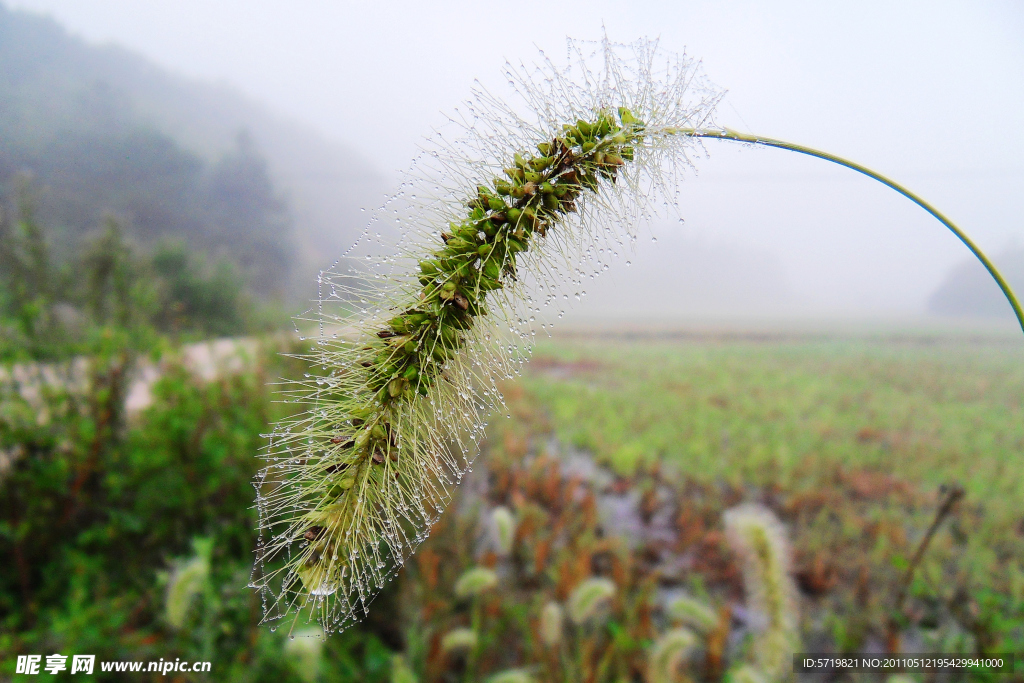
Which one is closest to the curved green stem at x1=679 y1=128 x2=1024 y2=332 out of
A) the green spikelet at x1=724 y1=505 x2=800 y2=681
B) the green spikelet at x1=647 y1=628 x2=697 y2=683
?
the green spikelet at x1=724 y1=505 x2=800 y2=681

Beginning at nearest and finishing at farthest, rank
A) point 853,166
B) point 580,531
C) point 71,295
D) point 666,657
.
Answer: point 853,166 → point 666,657 → point 580,531 → point 71,295

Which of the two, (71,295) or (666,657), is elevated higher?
(71,295)

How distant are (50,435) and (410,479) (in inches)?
72.1

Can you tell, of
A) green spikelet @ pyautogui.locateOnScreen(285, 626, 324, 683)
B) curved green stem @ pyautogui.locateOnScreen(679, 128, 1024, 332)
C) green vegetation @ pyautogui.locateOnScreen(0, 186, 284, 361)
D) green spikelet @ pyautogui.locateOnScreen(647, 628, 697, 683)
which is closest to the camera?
curved green stem @ pyautogui.locateOnScreen(679, 128, 1024, 332)

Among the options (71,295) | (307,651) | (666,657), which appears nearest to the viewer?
(307,651)

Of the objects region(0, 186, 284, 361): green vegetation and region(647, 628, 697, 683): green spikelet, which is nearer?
region(647, 628, 697, 683): green spikelet

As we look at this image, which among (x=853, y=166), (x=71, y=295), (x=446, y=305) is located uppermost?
(x=853, y=166)

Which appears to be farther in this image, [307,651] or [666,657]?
[666,657]

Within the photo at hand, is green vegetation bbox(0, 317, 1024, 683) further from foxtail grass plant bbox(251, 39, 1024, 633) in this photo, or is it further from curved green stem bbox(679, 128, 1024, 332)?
curved green stem bbox(679, 128, 1024, 332)

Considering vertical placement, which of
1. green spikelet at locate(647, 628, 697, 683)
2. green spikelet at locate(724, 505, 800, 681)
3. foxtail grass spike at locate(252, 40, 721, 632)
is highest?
foxtail grass spike at locate(252, 40, 721, 632)

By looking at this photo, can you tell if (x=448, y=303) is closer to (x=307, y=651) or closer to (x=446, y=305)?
(x=446, y=305)

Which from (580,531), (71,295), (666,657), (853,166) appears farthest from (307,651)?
(71,295)

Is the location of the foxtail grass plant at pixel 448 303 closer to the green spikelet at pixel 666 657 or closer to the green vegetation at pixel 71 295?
the green spikelet at pixel 666 657

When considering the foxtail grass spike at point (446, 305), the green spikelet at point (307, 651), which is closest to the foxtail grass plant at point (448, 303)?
the foxtail grass spike at point (446, 305)
